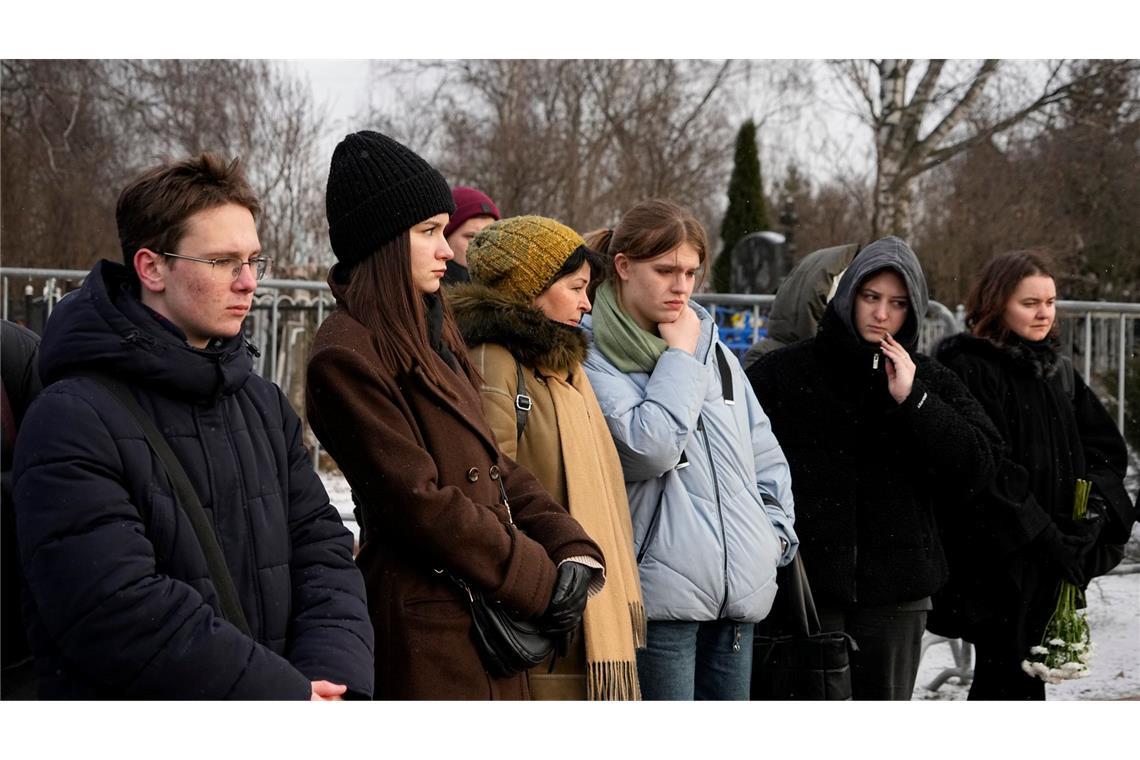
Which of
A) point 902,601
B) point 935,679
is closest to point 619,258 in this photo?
point 902,601

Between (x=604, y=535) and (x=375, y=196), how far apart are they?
1.01 meters

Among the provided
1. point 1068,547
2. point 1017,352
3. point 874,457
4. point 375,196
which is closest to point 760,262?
point 1017,352

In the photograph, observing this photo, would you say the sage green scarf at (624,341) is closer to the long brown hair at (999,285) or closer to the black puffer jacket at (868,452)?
the black puffer jacket at (868,452)

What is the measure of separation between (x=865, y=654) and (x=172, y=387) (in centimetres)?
252

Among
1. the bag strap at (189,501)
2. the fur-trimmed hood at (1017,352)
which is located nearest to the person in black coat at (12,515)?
the bag strap at (189,501)

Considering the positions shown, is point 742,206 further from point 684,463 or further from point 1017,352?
point 684,463

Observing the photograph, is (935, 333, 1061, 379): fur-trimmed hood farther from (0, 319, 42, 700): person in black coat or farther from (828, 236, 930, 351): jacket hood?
(0, 319, 42, 700): person in black coat

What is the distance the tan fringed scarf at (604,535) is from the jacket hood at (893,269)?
1180 mm

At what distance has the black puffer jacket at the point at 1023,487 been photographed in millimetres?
4230

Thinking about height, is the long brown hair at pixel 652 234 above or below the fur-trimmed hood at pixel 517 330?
above

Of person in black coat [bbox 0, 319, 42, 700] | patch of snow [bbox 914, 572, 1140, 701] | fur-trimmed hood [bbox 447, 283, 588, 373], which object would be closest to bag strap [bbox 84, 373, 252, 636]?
person in black coat [bbox 0, 319, 42, 700]

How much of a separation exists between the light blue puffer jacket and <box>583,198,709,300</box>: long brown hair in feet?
1.00

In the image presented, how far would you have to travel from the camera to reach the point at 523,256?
3232 millimetres

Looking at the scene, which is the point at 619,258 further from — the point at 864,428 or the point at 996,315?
the point at 996,315
